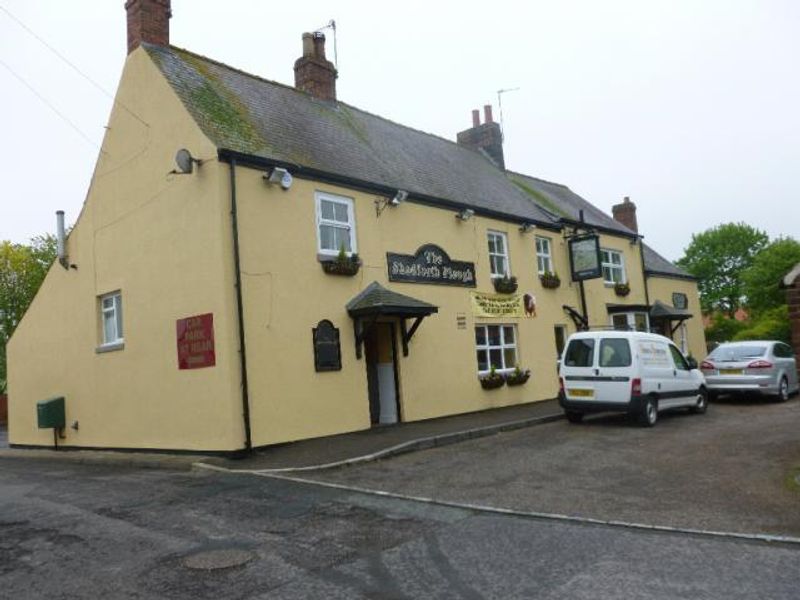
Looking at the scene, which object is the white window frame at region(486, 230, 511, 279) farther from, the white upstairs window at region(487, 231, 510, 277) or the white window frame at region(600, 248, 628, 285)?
the white window frame at region(600, 248, 628, 285)

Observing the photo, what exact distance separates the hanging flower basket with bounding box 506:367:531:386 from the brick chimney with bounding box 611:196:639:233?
Answer: 1307cm

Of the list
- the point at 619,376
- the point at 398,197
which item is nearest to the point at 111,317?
the point at 398,197

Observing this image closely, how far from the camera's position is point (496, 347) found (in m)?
18.1

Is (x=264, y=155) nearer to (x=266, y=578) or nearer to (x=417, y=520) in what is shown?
(x=417, y=520)

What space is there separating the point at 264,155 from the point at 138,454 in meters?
6.53

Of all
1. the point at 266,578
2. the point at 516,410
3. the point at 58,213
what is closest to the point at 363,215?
the point at 516,410

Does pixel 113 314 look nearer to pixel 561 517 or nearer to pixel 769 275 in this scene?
pixel 561 517

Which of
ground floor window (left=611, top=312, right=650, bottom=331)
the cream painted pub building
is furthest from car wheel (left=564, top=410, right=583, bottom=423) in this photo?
ground floor window (left=611, top=312, right=650, bottom=331)

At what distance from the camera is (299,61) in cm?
1875

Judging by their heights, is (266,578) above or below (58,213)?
below

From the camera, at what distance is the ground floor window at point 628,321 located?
23.8 metres

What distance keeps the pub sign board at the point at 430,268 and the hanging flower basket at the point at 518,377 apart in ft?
8.82

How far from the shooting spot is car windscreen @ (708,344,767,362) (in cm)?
1759

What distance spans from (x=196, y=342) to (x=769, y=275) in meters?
45.1
